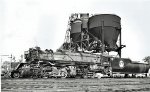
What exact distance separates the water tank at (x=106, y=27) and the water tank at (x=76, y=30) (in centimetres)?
202

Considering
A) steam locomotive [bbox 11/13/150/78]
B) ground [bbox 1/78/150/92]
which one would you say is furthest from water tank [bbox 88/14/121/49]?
ground [bbox 1/78/150/92]

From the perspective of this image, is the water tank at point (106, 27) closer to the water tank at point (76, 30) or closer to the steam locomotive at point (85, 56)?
the steam locomotive at point (85, 56)

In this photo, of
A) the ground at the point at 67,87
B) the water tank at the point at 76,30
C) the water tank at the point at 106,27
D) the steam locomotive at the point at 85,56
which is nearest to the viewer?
the ground at the point at 67,87

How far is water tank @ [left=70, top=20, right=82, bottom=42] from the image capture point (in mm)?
30609

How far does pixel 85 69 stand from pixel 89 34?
710cm

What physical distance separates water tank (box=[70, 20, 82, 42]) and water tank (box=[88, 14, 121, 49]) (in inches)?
79.4

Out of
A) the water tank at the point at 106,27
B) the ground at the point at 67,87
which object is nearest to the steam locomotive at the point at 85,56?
the water tank at the point at 106,27

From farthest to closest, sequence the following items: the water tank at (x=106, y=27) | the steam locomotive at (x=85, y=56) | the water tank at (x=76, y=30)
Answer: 1. the water tank at (x=76, y=30)
2. the water tank at (x=106, y=27)
3. the steam locomotive at (x=85, y=56)

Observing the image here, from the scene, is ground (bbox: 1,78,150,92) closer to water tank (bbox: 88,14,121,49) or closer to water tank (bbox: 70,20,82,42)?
water tank (bbox: 88,14,121,49)

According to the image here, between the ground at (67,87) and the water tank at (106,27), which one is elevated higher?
the water tank at (106,27)

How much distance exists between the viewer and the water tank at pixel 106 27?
2780 centimetres

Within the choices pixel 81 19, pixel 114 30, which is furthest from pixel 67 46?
pixel 114 30

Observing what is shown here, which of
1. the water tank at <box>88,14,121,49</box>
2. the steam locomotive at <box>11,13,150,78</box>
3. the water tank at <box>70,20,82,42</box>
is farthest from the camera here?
the water tank at <box>70,20,82,42</box>

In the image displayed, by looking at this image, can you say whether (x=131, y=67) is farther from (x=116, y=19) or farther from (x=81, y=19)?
(x=81, y=19)
